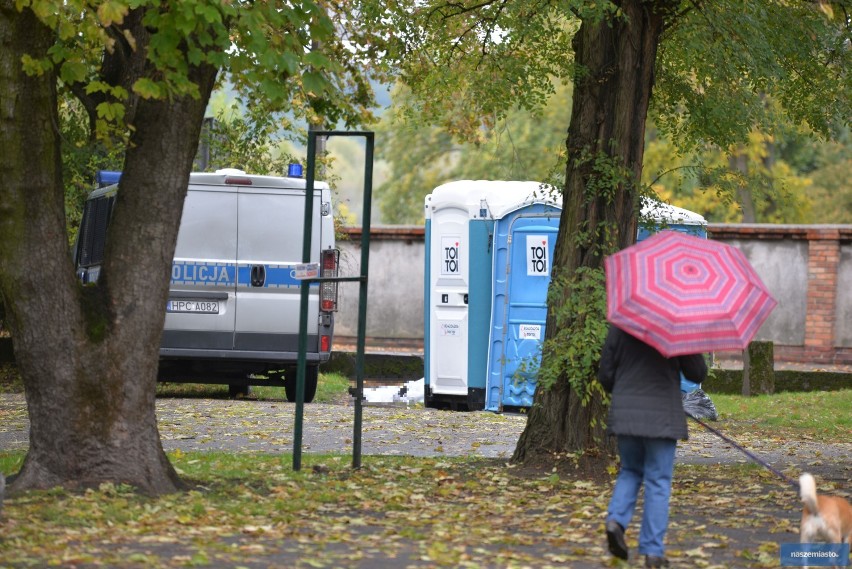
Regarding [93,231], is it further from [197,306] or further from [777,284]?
[777,284]

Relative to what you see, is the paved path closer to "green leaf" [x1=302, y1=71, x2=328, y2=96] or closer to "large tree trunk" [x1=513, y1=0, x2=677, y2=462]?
"large tree trunk" [x1=513, y1=0, x2=677, y2=462]

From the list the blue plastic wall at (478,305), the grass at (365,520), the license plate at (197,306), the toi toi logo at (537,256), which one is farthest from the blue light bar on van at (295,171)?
the grass at (365,520)

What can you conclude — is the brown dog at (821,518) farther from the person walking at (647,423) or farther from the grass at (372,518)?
the person walking at (647,423)

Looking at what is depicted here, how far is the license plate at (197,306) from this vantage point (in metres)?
15.1

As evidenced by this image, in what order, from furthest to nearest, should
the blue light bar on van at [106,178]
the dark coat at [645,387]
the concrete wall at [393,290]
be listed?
1. the concrete wall at [393,290]
2. the blue light bar on van at [106,178]
3. the dark coat at [645,387]

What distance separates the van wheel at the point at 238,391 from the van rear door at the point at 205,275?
247 cm

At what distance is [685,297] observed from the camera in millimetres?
6766

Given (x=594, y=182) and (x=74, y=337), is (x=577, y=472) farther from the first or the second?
(x=74, y=337)

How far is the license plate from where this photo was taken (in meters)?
15.1

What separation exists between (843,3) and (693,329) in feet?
16.4

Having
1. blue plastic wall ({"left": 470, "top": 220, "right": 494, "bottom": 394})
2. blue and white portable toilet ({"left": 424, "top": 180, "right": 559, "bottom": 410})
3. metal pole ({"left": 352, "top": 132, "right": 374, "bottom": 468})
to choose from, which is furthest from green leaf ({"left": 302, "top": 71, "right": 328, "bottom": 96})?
blue plastic wall ({"left": 470, "top": 220, "right": 494, "bottom": 394})

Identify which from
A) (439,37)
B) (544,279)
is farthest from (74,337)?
(544,279)

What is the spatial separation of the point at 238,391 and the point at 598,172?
8.75 meters

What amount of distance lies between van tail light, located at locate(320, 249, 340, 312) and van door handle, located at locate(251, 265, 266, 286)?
2.12ft
